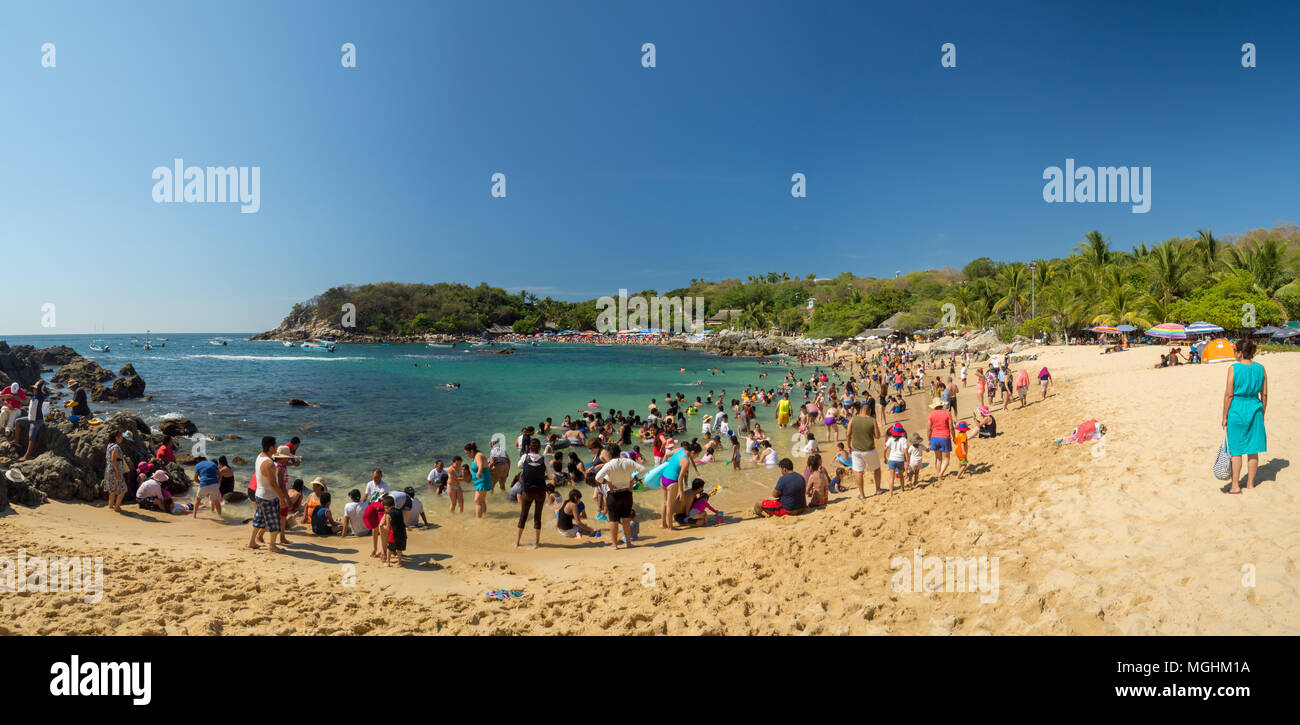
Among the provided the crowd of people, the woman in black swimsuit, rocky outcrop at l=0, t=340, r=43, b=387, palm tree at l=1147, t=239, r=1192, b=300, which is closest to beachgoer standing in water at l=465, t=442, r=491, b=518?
the crowd of people

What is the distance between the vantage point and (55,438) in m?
10.1

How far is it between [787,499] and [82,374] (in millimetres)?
47882

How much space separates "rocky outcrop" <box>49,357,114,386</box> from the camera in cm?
3303

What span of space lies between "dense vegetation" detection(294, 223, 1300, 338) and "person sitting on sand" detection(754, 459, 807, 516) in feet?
119

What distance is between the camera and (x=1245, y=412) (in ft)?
18.4

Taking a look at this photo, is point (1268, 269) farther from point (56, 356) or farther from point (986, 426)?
point (56, 356)

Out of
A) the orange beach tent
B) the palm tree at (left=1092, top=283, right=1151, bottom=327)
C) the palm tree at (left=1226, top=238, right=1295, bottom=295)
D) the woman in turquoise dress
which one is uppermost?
the palm tree at (left=1226, top=238, right=1295, bottom=295)

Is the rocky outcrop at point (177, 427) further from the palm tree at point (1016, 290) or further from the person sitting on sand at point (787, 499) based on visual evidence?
the palm tree at point (1016, 290)

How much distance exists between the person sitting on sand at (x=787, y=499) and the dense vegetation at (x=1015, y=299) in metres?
36.2

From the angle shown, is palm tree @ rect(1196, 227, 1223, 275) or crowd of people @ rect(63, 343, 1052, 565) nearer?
crowd of people @ rect(63, 343, 1052, 565)

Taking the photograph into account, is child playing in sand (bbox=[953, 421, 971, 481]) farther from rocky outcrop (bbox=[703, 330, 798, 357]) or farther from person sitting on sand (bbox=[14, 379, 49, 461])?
rocky outcrop (bbox=[703, 330, 798, 357])

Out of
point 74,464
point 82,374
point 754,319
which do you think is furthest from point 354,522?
point 754,319

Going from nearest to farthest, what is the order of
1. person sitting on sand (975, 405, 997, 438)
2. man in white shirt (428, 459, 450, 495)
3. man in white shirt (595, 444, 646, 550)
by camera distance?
man in white shirt (595, 444, 646, 550) → man in white shirt (428, 459, 450, 495) → person sitting on sand (975, 405, 997, 438)
